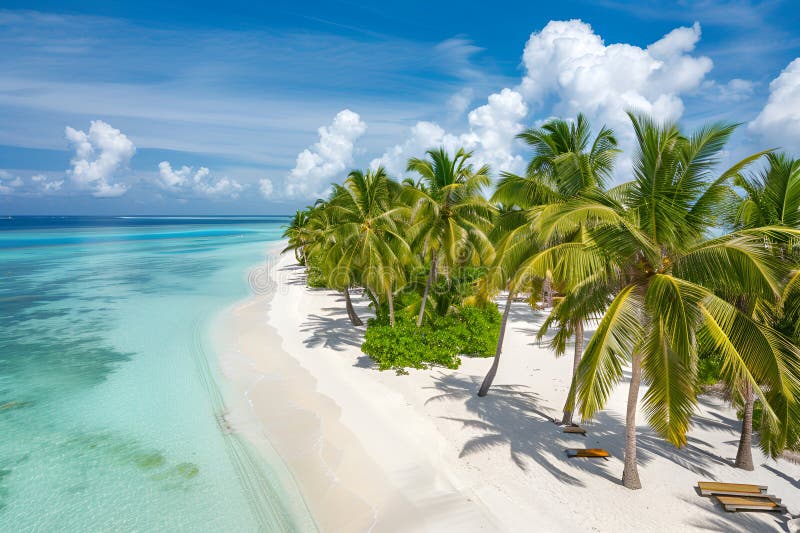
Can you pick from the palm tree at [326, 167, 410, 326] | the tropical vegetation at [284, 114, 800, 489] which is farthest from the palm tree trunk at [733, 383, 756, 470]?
the palm tree at [326, 167, 410, 326]

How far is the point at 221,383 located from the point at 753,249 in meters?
14.1

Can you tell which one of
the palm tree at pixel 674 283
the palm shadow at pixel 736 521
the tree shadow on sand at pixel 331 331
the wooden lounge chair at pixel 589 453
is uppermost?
the palm tree at pixel 674 283

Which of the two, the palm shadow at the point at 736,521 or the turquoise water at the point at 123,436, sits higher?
the palm shadow at the point at 736,521

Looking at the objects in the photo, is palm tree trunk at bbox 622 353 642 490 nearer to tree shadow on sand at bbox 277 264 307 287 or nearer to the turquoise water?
the turquoise water

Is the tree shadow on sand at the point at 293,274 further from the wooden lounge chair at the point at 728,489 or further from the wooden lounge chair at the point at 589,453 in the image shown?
the wooden lounge chair at the point at 728,489

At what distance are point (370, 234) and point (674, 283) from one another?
10.0 meters

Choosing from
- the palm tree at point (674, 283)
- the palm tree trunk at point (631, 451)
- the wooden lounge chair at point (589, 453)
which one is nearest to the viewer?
the palm tree at point (674, 283)

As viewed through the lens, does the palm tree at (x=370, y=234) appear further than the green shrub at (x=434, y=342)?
Yes

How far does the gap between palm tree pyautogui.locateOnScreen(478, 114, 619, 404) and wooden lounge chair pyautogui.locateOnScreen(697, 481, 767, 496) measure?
2548 mm

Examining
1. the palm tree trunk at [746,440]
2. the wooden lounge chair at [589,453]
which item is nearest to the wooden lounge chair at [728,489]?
the palm tree trunk at [746,440]

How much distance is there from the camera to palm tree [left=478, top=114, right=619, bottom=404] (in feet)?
29.0

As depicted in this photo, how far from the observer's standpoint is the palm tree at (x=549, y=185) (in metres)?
8.84

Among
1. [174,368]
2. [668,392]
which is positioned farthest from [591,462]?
[174,368]

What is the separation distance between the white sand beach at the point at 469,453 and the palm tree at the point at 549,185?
Answer: 1257 mm
